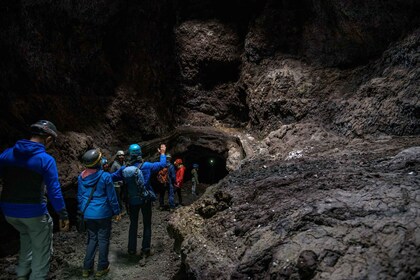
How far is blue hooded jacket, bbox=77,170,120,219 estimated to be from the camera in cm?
477

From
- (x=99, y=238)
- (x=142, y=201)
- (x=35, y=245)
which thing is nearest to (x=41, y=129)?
(x=35, y=245)

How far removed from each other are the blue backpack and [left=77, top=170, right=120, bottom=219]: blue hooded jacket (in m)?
A: 0.61

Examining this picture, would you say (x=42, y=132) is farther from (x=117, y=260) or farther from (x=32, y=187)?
(x=117, y=260)

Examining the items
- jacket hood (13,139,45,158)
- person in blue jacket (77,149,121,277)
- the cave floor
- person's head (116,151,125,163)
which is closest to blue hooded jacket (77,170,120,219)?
person in blue jacket (77,149,121,277)

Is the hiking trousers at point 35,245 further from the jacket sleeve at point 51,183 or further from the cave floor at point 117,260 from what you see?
the cave floor at point 117,260

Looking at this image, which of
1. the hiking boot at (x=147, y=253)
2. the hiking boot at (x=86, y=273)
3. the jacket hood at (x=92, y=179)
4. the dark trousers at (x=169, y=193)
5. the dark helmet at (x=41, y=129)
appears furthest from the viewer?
the dark trousers at (x=169, y=193)

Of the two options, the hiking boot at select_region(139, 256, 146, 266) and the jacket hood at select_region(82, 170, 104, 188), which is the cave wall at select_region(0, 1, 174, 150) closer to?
the jacket hood at select_region(82, 170, 104, 188)

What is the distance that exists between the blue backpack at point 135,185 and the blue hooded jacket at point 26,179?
1.62 metres

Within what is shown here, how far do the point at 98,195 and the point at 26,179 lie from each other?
1.21 m

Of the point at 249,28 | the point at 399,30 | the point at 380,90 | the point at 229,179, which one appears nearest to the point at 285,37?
the point at 249,28

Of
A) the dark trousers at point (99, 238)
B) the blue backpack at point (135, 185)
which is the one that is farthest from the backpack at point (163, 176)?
the dark trousers at point (99, 238)

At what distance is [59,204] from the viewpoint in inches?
152

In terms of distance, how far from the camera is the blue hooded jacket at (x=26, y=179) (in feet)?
12.4

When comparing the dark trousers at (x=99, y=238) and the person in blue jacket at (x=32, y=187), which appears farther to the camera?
the dark trousers at (x=99, y=238)
